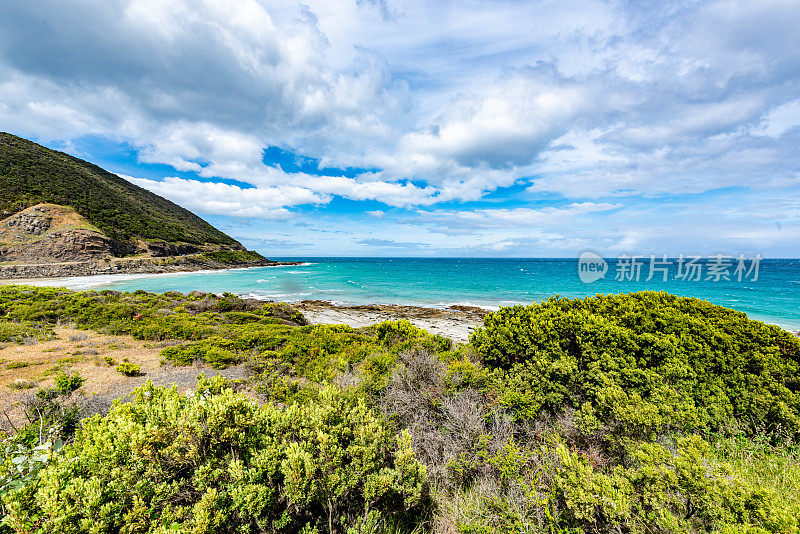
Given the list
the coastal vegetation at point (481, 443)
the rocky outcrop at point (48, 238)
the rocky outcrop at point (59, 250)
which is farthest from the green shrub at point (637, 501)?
the rocky outcrop at point (48, 238)

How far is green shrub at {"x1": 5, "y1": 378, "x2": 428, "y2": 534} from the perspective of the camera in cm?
218

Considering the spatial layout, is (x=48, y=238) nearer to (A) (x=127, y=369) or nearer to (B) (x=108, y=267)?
(B) (x=108, y=267)

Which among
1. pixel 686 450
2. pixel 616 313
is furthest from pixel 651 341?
pixel 686 450

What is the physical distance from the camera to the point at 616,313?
20.4 ft

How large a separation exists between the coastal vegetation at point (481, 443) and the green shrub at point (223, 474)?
0.02 meters

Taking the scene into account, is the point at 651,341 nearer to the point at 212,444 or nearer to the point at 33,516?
the point at 212,444

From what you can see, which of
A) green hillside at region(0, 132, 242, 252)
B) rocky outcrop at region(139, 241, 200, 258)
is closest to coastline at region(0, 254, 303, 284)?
rocky outcrop at region(139, 241, 200, 258)

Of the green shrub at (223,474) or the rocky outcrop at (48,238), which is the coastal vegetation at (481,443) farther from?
the rocky outcrop at (48,238)

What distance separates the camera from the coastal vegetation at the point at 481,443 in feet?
8.02

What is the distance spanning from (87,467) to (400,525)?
2.93 metres

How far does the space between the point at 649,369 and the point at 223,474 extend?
6098 millimetres

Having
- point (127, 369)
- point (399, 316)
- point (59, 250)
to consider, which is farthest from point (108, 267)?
point (127, 369)

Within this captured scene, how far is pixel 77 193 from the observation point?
62.6 m

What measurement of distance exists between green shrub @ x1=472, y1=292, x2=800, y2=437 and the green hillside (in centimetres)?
7775
